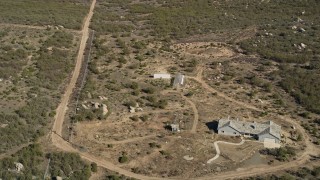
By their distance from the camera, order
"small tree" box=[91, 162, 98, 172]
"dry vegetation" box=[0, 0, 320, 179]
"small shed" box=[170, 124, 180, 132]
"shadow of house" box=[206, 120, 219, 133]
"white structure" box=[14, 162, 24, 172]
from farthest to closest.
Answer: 1. "shadow of house" box=[206, 120, 219, 133]
2. "small shed" box=[170, 124, 180, 132]
3. "dry vegetation" box=[0, 0, 320, 179]
4. "small tree" box=[91, 162, 98, 172]
5. "white structure" box=[14, 162, 24, 172]

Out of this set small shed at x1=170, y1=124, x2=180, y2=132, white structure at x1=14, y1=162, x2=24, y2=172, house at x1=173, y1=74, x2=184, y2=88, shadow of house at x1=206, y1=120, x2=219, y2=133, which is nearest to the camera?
white structure at x1=14, y1=162, x2=24, y2=172

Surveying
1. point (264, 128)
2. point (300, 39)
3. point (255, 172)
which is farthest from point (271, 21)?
point (255, 172)

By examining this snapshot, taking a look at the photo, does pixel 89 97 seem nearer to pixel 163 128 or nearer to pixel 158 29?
pixel 163 128

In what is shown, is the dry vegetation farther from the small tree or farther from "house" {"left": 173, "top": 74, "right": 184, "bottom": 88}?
the small tree

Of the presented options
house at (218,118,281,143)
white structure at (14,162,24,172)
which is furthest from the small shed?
white structure at (14,162,24,172)

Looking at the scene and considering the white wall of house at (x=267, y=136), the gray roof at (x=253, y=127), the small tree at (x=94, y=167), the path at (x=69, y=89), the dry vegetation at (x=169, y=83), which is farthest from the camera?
the path at (x=69, y=89)

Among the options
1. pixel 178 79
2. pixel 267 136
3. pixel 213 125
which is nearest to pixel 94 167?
pixel 213 125

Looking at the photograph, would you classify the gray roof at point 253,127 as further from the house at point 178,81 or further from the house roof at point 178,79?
the house roof at point 178,79

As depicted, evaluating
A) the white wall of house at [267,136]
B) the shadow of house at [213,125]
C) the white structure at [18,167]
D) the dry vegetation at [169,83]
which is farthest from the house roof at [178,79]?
the white structure at [18,167]
